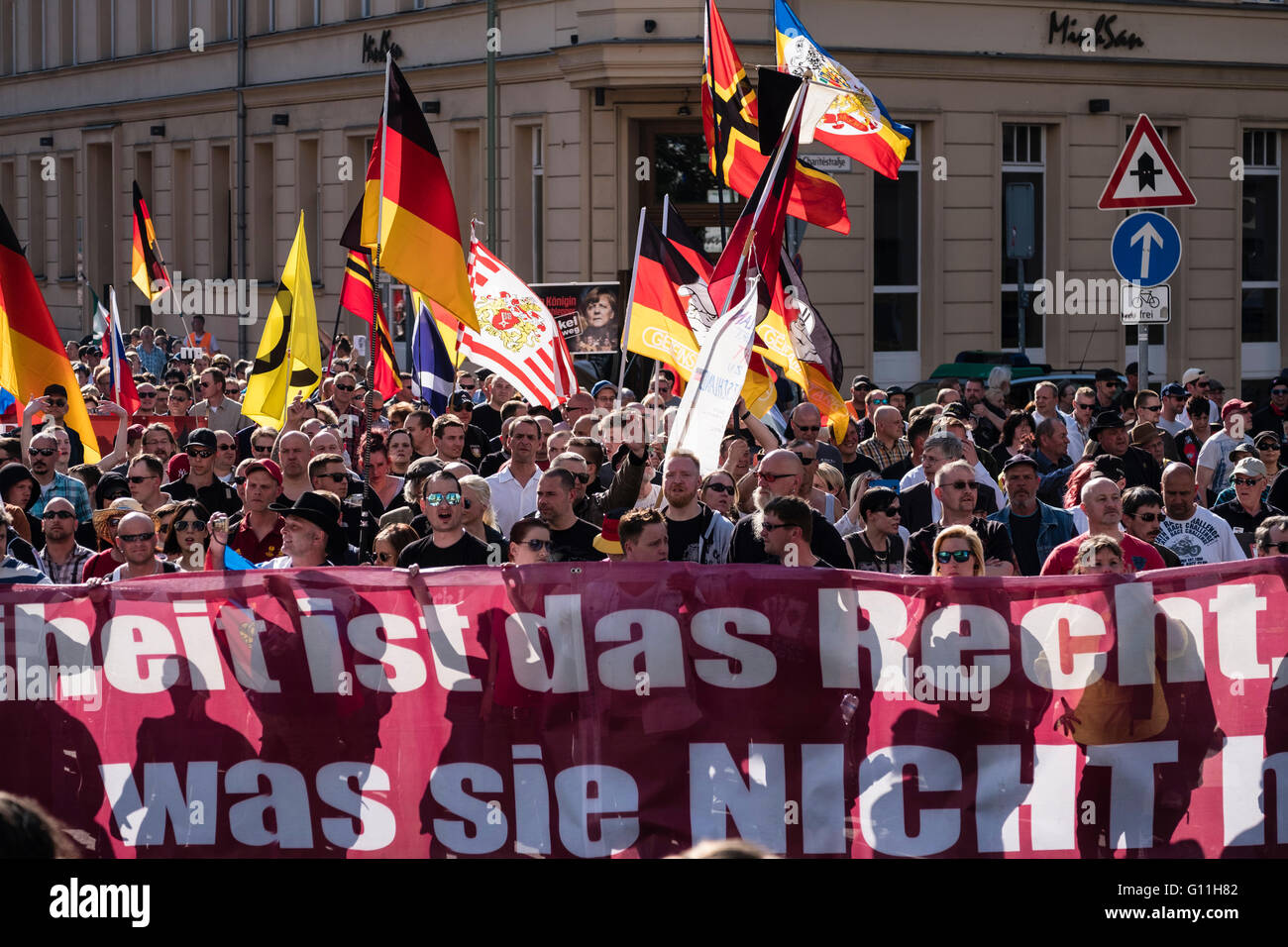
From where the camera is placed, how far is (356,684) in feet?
21.1

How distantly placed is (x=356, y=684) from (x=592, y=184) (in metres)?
19.5

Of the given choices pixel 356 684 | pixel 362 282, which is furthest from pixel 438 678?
pixel 362 282

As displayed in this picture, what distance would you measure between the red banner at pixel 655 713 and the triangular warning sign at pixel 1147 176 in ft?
15.4

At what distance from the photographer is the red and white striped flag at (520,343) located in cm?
1448

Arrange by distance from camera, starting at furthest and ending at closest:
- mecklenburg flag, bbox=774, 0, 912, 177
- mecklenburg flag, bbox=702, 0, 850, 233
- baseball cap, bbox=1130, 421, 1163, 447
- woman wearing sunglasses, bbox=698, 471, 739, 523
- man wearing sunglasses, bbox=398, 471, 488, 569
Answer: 1. mecklenburg flag, bbox=774, 0, 912, 177
2. mecklenburg flag, bbox=702, 0, 850, 233
3. baseball cap, bbox=1130, 421, 1163, 447
4. woman wearing sunglasses, bbox=698, 471, 739, 523
5. man wearing sunglasses, bbox=398, 471, 488, 569

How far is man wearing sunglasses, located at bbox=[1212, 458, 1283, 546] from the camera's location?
10.3 metres

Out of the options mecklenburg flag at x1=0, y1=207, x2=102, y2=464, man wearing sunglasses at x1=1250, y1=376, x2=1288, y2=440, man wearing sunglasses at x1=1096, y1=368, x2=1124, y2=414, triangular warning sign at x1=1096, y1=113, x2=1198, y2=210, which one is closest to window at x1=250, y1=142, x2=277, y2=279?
man wearing sunglasses at x1=1096, y1=368, x2=1124, y2=414

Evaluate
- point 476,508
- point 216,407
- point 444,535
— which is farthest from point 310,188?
point 444,535

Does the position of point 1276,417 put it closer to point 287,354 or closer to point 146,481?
point 287,354

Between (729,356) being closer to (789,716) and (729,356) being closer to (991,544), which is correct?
(991,544)

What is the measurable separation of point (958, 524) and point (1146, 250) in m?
3.20

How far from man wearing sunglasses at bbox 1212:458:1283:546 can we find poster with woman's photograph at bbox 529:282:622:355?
11581 mm

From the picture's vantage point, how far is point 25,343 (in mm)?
11633

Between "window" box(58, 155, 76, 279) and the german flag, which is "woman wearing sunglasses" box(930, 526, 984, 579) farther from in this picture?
"window" box(58, 155, 76, 279)
